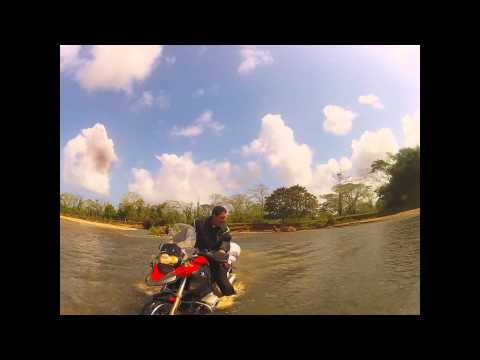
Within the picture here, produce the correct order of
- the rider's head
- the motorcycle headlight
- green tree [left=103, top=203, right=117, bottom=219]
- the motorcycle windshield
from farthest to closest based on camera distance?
green tree [left=103, top=203, right=117, bottom=219]
the rider's head
the motorcycle windshield
the motorcycle headlight

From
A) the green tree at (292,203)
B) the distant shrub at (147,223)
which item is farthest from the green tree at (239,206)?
the distant shrub at (147,223)

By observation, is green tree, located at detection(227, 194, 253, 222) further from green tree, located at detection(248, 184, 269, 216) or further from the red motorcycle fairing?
the red motorcycle fairing

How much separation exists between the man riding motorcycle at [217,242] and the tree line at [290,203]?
0.19m

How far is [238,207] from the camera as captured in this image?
632 cm

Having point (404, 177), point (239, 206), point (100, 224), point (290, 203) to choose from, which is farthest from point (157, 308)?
Answer: point (404, 177)

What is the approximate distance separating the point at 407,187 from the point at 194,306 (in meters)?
4.13

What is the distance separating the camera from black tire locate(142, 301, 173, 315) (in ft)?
19.0

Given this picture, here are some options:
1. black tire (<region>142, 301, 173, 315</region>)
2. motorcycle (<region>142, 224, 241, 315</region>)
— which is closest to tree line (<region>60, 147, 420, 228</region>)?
motorcycle (<region>142, 224, 241, 315</region>)

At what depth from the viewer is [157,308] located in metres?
5.81

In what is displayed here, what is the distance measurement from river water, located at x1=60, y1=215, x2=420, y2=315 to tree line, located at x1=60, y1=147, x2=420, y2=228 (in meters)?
0.29

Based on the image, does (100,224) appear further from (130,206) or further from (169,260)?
(169,260)

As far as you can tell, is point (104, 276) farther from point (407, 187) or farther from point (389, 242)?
point (407, 187)

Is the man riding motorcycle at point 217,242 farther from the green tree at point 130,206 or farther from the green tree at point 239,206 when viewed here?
the green tree at point 130,206

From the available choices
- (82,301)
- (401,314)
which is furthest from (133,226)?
(401,314)
